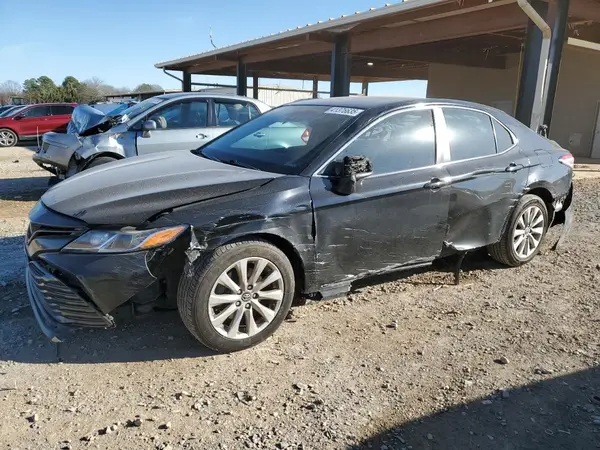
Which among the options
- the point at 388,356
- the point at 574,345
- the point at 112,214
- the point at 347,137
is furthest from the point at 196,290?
the point at 574,345

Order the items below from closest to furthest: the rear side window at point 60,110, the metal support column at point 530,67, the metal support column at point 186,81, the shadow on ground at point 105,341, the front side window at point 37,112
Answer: the shadow on ground at point 105,341, the metal support column at point 530,67, the front side window at point 37,112, the rear side window at point 60,110, the metal support column at point 186,81

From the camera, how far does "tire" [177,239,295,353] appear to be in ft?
9.89

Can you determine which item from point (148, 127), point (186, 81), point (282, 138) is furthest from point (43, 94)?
point (282, 138)

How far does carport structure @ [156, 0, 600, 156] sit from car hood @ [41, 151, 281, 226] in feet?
24.7

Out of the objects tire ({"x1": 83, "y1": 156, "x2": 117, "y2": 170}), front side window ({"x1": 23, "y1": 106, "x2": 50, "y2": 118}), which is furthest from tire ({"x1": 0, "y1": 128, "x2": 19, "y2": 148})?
tire ({"x1": 83, "y1": 156, "x2": 117, "y2": 170})

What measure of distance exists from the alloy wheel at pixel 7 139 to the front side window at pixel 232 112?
45.2 feet

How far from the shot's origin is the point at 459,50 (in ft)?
55.2

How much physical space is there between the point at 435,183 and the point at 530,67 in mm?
7174

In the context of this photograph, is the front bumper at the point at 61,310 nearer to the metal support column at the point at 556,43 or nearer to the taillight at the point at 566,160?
the taillight at the point at 566,160

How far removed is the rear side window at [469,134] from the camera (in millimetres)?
4215

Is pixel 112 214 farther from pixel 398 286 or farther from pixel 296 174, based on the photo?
pixel 398 286

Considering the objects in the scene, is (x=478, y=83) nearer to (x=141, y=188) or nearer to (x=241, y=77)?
(x=241, y=77)

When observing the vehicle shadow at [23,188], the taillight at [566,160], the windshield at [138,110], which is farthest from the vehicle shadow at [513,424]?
the vehicle shadow at [23,188]

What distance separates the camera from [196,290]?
3.00 meters
